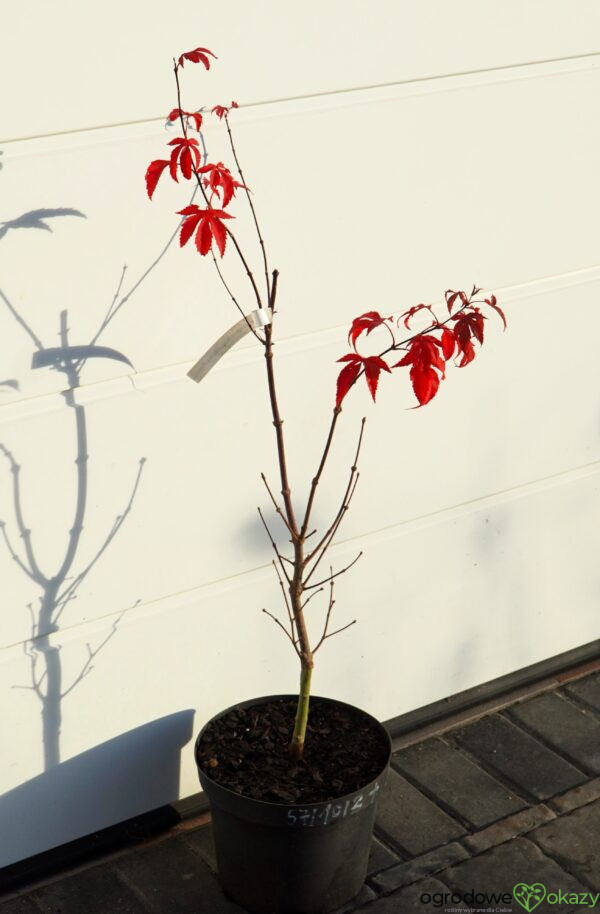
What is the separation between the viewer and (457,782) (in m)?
3.55

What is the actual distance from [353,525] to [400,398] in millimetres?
388

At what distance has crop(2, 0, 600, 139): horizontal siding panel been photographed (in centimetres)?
264

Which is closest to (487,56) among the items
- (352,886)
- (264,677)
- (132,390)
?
(132,390)

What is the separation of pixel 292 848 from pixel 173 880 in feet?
1.39

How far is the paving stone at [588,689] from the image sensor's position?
3.95m

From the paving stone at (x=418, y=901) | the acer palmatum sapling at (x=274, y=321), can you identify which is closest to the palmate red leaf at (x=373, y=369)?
the acer palmatum sapling at (x=274, y=321)

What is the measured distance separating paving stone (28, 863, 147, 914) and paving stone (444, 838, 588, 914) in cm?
83

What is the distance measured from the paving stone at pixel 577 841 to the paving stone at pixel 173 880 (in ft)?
2.81

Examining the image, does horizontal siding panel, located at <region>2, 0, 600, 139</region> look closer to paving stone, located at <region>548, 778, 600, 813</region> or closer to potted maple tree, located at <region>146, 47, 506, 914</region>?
potted maple tree, located at <region>146, 47, 506, 914</region>

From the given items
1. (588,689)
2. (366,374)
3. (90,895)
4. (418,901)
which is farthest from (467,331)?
(588,689)

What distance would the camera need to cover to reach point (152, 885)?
124 inches

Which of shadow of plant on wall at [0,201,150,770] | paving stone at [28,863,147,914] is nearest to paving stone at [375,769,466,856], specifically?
paving stone at [28,863,147,914]

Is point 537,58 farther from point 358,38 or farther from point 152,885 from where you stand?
point 152,885

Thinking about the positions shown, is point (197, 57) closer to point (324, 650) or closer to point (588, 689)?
point (324, 650)
